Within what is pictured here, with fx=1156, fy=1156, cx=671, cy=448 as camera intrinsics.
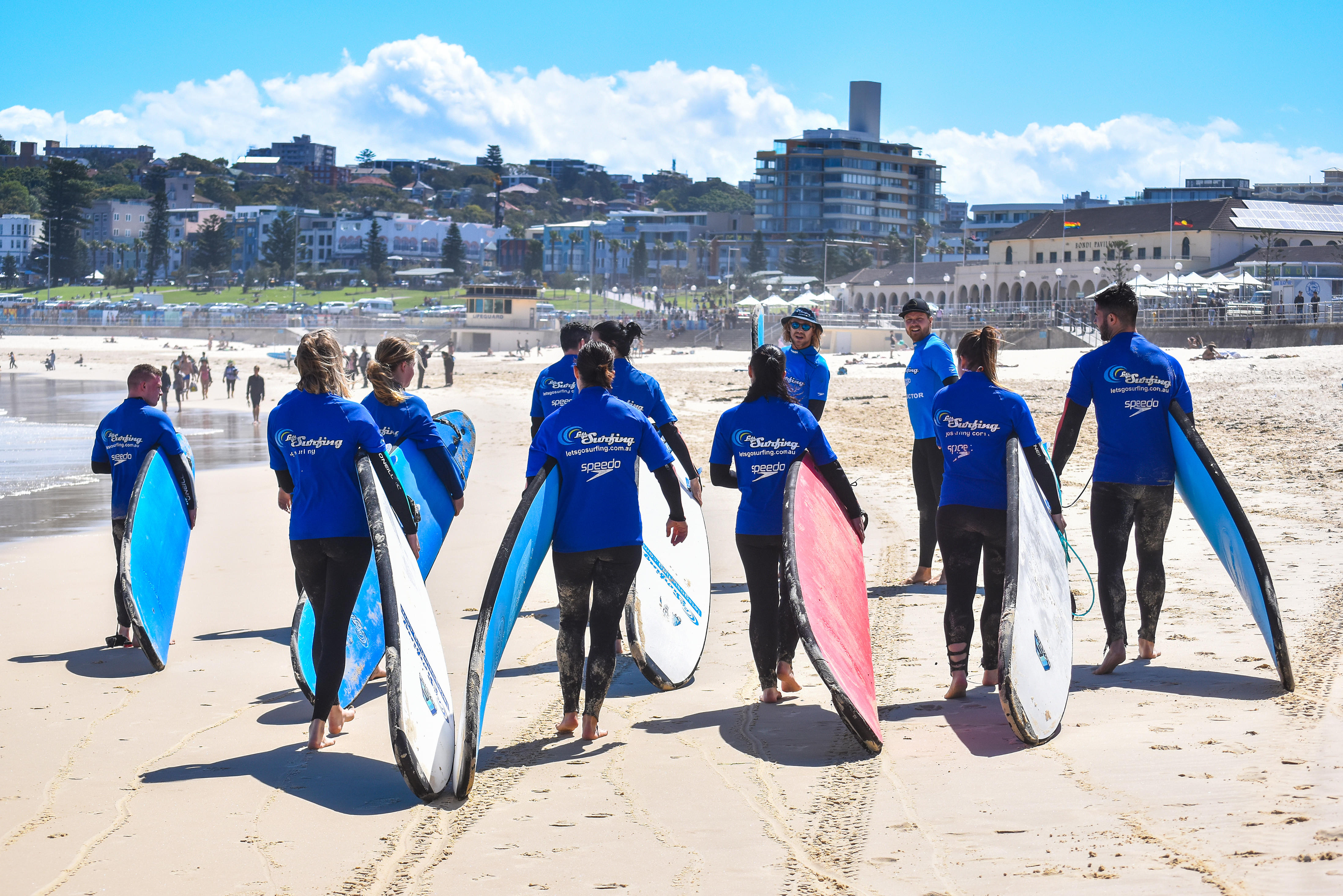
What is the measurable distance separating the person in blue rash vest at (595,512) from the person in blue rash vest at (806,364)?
2005 millimetres

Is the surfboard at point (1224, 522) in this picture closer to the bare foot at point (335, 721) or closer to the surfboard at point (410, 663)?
the surfboard at point (410, 663)

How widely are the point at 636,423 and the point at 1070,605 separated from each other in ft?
6.16

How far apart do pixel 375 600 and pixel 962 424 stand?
2657 mm

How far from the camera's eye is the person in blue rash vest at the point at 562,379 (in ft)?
20.6

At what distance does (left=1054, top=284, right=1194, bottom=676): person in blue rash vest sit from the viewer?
5086mm

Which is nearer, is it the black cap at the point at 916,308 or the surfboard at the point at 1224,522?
the surfboard at the point at 1224,522

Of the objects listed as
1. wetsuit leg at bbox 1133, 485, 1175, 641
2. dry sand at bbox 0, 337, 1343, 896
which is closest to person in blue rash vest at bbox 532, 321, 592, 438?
dry sand at bbox 0, 337, 1343, 896

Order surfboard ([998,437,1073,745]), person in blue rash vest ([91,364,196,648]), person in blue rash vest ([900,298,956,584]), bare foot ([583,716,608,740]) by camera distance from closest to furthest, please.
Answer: surfboard ([998,437,1073,745]) → bare foot ([583,716,608,740]) → person in blue rash vest ([91,364,196,648]) → person in blue rash vest ([900,298,956,584])

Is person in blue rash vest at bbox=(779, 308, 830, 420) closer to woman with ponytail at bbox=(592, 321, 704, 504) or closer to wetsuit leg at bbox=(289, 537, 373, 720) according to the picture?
woman with ponytail at bbox=(592, 321, 704, 504)

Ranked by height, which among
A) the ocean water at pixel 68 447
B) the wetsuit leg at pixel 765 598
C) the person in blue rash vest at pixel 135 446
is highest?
the person in blue rash vest at pixel 135 446

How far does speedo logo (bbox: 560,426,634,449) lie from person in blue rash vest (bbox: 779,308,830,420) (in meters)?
2.06

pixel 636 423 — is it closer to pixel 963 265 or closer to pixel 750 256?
pixel 963 265

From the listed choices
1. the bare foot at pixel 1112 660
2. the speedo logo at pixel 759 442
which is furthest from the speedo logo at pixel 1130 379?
the speedo logo at pixel 759 442

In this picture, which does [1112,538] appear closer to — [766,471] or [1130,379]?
[1130,379]
